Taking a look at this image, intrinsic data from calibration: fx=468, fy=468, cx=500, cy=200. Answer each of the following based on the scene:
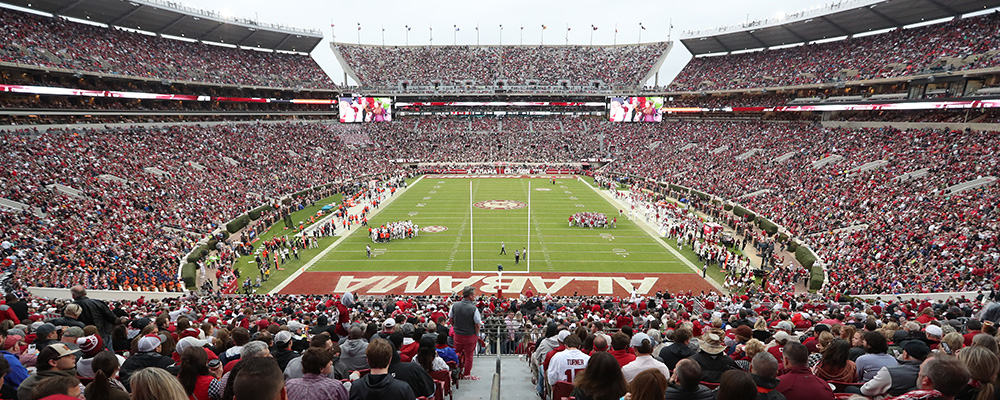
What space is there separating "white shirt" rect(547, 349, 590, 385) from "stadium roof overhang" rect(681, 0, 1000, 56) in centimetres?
4932

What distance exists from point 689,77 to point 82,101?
2596 inches

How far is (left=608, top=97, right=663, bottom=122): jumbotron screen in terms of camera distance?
60.8 metres

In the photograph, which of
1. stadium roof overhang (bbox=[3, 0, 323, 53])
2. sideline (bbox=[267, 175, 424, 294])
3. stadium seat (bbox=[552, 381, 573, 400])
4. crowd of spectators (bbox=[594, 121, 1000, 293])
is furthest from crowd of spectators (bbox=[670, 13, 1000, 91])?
stadium roof overhang (bbox=[3, 0, 323, 53])

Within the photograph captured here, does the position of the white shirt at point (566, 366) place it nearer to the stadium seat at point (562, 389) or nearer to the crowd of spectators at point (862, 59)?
the stadium seat at point (562, 389)

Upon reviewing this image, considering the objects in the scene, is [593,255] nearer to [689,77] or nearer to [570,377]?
[570,377]

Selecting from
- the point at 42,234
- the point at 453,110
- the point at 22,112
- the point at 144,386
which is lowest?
the point at 42,234

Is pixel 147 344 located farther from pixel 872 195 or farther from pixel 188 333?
pixel 872 195

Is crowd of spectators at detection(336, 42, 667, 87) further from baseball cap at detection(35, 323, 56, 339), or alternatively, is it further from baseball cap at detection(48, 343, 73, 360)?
baseball cap at detection(48, 343, 73, 360)

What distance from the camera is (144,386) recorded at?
98.5 inches

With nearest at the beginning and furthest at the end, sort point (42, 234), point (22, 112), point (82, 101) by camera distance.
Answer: point (42, 234) → point (22, 112) → point (82, 101)

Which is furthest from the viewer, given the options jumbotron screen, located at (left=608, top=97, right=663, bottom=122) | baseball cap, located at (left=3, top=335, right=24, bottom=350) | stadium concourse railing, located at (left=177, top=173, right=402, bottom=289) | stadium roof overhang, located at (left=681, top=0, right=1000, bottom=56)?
jumbotron screen, located at (left=608, top=97, right=663, bottom=122)

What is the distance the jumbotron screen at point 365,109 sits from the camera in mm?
62125

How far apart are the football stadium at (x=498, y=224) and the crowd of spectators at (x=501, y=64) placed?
9.02m

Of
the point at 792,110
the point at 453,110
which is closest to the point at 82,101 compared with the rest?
the point at 453,110
